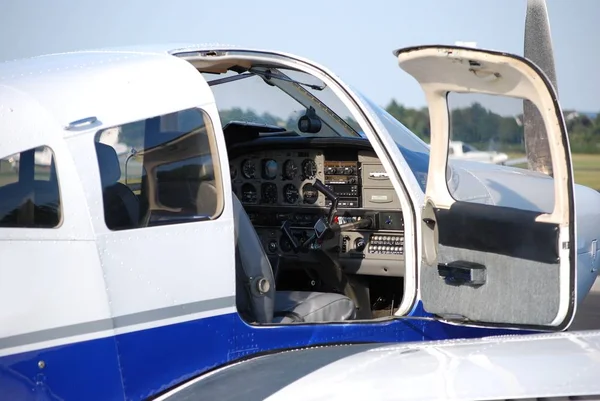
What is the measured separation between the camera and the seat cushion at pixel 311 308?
431cm

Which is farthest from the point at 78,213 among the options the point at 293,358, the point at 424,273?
the point at 424,273

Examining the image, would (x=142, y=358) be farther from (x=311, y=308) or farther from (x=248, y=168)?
(x=248, y=168)

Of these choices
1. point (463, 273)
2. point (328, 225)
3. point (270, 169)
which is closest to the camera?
point (463, 273)

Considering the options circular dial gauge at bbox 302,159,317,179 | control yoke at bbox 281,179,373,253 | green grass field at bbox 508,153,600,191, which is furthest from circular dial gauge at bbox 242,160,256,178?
green grass field at bbox 508,153,600,191

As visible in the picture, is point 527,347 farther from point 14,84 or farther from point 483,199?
point 14,84

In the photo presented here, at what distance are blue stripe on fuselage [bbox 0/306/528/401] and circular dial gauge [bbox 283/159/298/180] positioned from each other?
5.21ft

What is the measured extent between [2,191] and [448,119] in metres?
2.14

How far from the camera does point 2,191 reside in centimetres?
332

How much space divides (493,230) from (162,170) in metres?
1.57

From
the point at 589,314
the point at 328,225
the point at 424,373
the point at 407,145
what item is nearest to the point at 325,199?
the point at 328,225

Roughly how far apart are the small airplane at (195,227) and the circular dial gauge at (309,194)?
70 centimetres

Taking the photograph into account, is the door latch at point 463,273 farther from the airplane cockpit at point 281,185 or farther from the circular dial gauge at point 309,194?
the circular dial gauge at point 309,194

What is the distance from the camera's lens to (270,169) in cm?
555

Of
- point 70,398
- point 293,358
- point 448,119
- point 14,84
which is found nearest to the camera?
point 70,398
